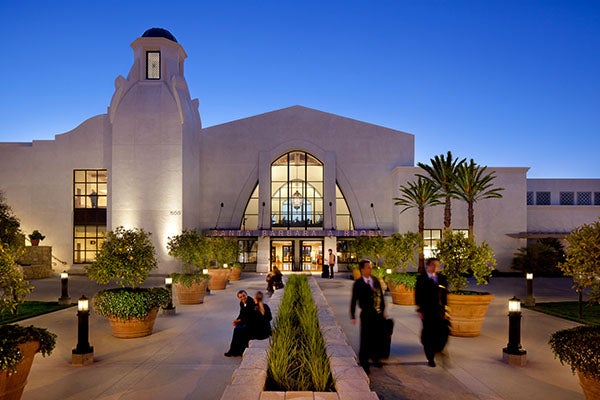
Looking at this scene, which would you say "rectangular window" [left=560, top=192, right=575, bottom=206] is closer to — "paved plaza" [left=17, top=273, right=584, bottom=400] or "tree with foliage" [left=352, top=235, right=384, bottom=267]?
"tree with foliage" [left=352, top=235, right=384, bottom=267]

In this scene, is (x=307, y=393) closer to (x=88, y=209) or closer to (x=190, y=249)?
(x=190, y=249)

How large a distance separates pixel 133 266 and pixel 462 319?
8206mm

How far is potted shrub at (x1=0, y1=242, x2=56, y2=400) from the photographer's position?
17.6 ft

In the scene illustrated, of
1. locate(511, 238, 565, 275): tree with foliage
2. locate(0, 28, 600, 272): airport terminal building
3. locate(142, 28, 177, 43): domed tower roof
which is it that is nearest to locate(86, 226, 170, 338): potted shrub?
locate(0, 28, 600, 272): airport terminal building

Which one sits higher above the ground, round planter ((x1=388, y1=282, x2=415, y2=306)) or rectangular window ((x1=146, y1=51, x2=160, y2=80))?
rectangular window ((x1=146, y1=51, x2=160, y2=80))

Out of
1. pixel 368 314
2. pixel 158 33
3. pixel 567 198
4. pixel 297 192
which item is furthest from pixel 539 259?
pixel 158 33

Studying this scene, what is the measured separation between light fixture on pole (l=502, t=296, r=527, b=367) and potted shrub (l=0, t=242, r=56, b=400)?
7.81m

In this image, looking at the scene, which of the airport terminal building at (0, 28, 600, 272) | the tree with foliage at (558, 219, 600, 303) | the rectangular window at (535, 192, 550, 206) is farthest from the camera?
the rectangular window at (535, 192, 550, 206)

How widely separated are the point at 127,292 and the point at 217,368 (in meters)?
3.75

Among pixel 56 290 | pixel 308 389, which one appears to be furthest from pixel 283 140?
pixel 308 389

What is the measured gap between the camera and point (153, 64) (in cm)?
3259

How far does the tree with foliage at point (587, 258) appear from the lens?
A: 6414 millimetres

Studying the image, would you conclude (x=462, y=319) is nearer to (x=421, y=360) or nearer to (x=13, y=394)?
(x=421, y=360)

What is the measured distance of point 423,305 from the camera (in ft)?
25.6
